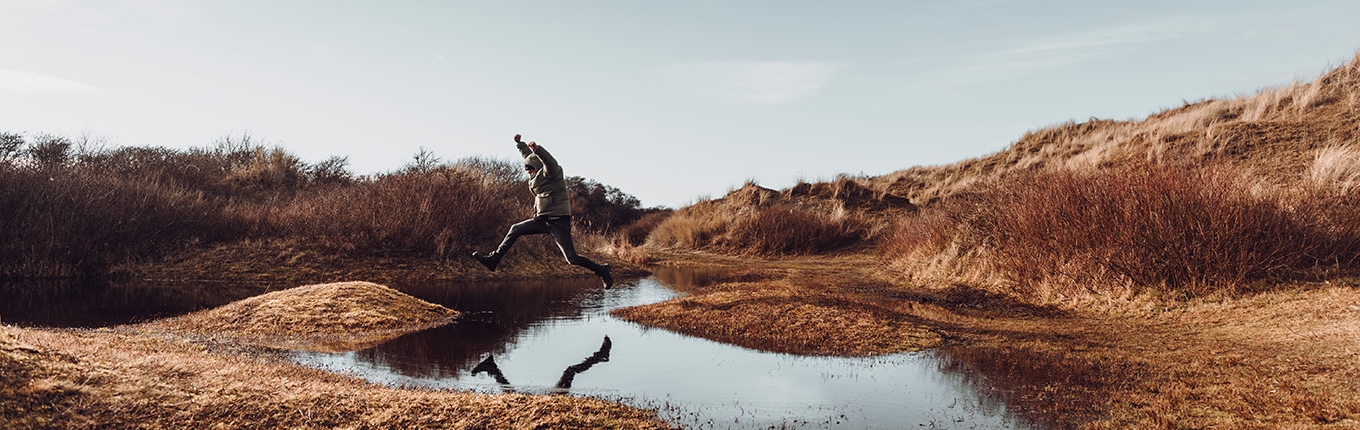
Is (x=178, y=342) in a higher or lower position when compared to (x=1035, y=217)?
lower

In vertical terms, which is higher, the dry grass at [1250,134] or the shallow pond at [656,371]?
the dry grass at [1250,134]

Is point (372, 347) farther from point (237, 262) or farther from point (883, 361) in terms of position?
point (237, 262)

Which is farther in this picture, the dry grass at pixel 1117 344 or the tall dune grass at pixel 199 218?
the tall dune grass at pixel 199 218

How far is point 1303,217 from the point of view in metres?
11.9

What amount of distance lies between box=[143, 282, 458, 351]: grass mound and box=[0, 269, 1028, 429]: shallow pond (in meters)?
0.57

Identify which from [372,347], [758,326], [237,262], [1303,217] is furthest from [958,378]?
[237,262]

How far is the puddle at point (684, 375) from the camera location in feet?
19.9

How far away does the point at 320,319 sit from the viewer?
34.3 ft

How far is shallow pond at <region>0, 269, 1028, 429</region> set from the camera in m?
6.09

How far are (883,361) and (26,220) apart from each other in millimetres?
21499

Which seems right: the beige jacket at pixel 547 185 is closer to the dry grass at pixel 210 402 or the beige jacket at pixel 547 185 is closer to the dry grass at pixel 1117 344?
the dry grass at pixel 1117 344

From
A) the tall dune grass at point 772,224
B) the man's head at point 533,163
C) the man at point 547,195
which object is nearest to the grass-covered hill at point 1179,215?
the tall dune grass at point 772,224

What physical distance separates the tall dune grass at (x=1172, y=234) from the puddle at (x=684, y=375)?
19.2 ft

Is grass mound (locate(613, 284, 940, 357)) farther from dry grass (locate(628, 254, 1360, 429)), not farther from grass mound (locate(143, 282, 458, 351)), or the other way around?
grass mound (locate(143, 282, 458, 351))
